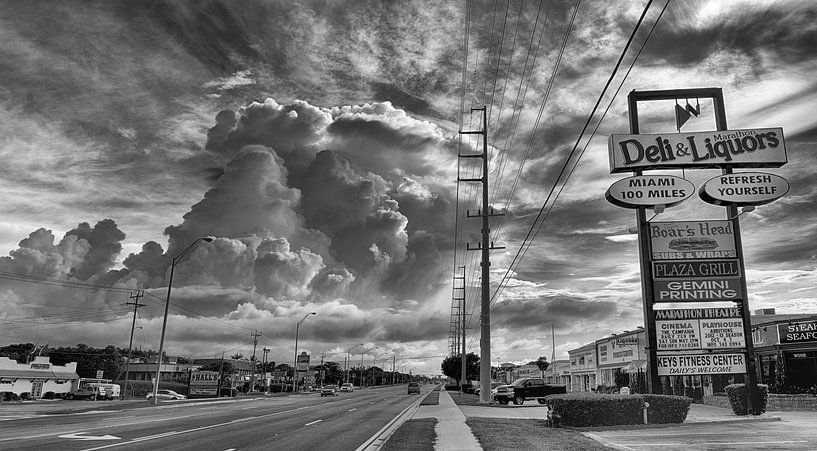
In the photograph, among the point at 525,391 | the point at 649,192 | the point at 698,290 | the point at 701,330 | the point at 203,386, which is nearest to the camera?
the point at 701,330

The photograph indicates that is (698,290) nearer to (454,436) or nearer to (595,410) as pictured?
(595,410)

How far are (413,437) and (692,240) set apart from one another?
15348 millimetres

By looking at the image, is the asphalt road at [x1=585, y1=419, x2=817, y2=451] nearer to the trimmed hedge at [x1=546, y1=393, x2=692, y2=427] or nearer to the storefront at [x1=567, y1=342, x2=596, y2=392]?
the trimmed hedge at [x1=546, y1=393, x2=692, y2=427]

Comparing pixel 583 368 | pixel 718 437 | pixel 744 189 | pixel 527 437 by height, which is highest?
pixel 744 189

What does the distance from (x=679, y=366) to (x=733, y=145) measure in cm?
1001

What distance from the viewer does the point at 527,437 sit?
63.1 ft

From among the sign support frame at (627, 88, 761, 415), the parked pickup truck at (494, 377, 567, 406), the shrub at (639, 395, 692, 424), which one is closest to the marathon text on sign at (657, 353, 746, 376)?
the sign support frame at (627, 88, 761, 415)

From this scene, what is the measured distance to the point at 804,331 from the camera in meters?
37.9

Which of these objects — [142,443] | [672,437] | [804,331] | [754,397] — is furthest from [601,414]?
[804,331]

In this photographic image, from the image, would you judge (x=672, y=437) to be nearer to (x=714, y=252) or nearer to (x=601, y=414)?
(x=601, y=414)

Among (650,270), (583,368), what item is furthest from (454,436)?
(583,368)

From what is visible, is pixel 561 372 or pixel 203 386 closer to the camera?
pixel 203 386

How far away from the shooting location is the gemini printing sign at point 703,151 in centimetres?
2722

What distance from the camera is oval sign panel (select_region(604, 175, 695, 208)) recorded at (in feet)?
86.9
